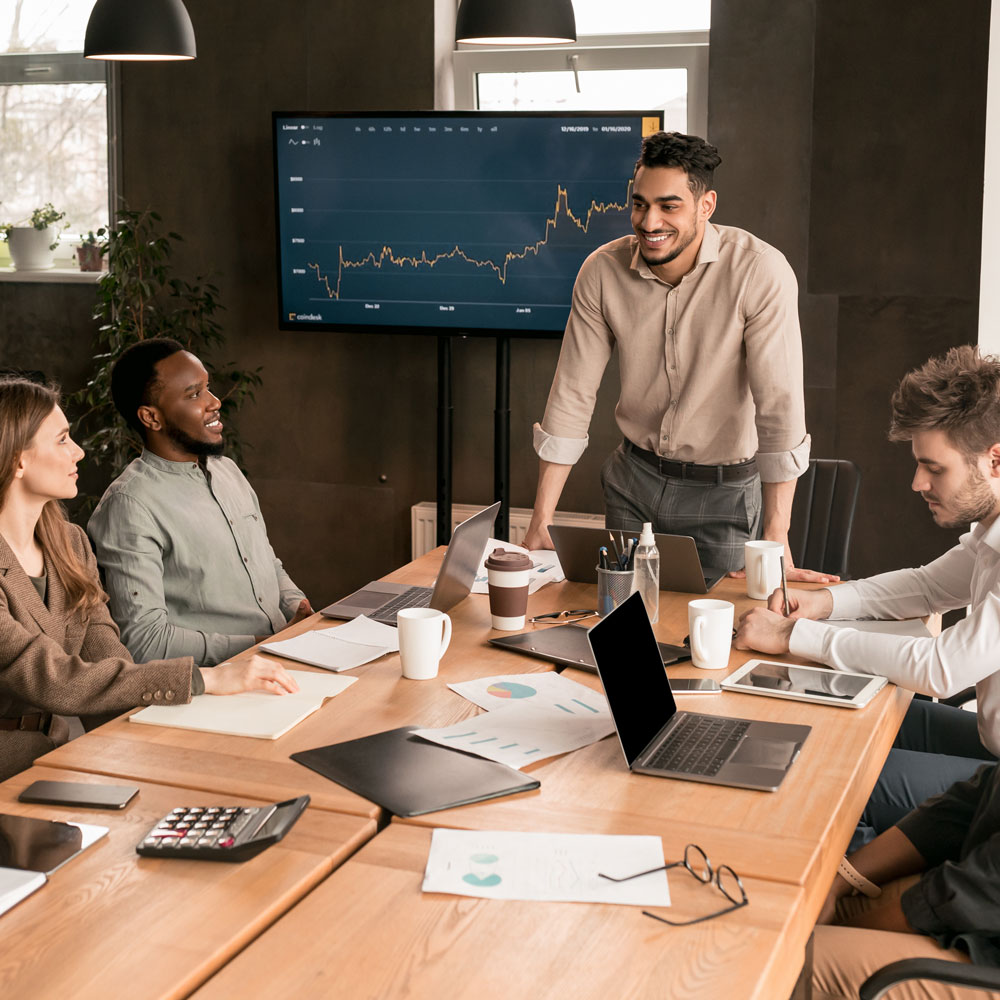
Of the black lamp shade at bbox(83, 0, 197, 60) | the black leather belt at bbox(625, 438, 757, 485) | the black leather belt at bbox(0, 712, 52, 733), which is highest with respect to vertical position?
the black lamp shade at bbox(83, 0, 197, 60)

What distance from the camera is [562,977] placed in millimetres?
1166

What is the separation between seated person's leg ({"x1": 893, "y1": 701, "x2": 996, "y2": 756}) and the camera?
99.3 inches

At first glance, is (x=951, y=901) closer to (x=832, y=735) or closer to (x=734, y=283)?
(x=832, y=735)

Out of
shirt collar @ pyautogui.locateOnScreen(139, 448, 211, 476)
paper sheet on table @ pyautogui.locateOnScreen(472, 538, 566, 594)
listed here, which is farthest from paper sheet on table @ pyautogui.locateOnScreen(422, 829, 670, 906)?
shirt collar @ pyautogui.locateOnScreen(139, 448, 211, 476)

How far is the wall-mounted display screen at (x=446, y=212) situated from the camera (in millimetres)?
3986

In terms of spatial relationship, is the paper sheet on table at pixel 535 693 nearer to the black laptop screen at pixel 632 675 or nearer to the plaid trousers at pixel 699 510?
the black laptop screen at pixel 632 675

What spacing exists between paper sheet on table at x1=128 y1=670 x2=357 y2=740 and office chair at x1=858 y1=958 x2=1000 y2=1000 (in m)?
0.86

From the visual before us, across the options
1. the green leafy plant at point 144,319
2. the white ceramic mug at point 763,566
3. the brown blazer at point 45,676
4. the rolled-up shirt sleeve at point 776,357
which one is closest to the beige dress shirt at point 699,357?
the rolled-up shirt sleeve at point 776,357

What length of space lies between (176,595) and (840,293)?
2430 millimetres

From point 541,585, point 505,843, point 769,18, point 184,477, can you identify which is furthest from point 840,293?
point 505,843

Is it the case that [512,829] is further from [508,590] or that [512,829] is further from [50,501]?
[50,501]

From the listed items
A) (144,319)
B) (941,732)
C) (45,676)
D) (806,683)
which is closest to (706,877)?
(806,683)

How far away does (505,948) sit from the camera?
1.22m

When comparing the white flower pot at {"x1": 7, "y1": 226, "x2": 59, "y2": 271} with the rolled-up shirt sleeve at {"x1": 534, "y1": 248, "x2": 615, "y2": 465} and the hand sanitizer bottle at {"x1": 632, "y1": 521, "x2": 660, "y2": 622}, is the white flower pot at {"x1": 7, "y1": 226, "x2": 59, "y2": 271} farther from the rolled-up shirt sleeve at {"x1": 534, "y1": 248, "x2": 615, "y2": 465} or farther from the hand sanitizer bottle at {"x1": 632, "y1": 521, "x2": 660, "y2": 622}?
the hand sanitizer bottle at {"x1": 632, "y1": 521, "x2": 660, "y2": 622}
